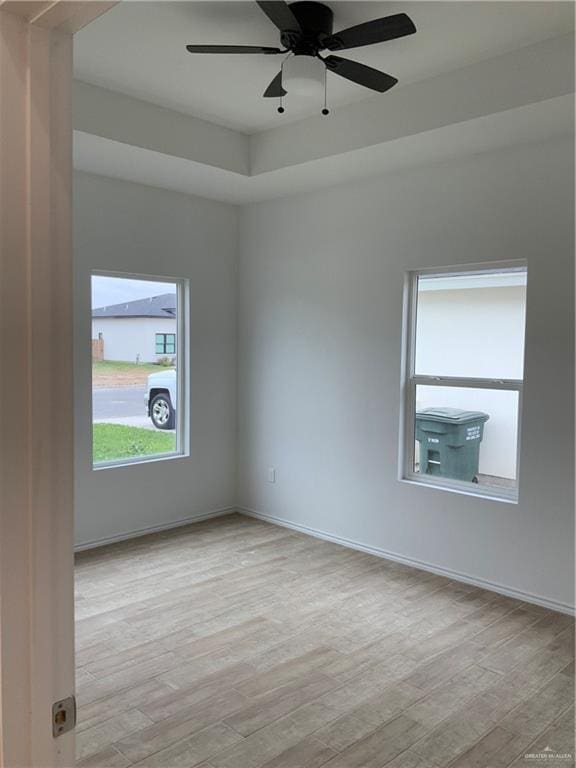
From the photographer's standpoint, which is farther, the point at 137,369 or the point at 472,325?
the point at 137,369

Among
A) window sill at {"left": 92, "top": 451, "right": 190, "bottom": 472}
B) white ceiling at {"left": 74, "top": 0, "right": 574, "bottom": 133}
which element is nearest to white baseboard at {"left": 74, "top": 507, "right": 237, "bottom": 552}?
window sill at {"left": 92, "top": 451, "right": 190, "bottom": 472}

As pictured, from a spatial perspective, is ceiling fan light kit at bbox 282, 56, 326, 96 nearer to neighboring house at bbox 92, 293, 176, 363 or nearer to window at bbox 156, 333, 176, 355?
neighboring house at bbox 92, 293, 176, 363

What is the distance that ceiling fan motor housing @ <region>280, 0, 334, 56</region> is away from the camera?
2.79m

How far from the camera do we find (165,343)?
516cm

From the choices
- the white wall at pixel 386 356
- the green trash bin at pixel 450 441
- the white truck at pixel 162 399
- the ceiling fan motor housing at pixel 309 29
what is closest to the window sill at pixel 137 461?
the white truck at pixel 162 399

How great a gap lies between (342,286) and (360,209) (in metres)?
0.58

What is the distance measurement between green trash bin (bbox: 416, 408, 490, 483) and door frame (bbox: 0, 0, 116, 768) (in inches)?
139

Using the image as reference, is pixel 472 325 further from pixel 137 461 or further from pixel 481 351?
pixel 137 461

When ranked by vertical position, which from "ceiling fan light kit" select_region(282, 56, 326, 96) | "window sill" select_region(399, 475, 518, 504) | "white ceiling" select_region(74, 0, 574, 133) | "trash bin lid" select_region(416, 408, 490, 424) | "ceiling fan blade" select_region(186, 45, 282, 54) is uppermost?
"white ceiling" select_region(74, 0, 574, 133)

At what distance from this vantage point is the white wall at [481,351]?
3.92 m

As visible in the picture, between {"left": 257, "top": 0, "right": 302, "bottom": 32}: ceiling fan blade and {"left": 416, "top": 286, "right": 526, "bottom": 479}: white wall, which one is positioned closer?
{"left": 257, "top": 0, "right": 302, "bottom": 32}: ceiling fan blade

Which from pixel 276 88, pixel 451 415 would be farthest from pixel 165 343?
pixel 276 88

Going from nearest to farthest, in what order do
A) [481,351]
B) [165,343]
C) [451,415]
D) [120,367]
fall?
[481,351], [451,415], [120,367], [165,343]

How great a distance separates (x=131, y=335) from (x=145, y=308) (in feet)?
0.87
